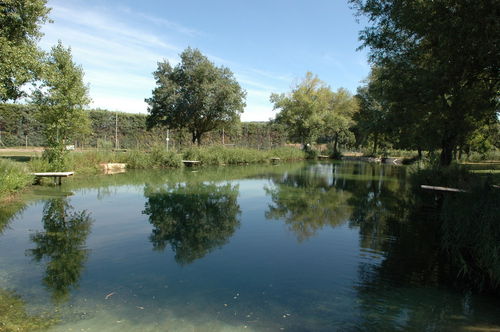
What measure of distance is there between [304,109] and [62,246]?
3470 centimetres

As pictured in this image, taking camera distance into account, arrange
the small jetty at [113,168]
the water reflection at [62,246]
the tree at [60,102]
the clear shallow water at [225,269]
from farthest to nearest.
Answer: the small jetty at [113,168] < the tree at [60,102] < the water reflection at [62,246] < the clear shallow water at [225,269]

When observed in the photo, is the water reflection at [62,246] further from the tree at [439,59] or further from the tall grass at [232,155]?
the tall grass at [232,155]

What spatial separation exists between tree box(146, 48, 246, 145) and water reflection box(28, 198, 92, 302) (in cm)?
1709

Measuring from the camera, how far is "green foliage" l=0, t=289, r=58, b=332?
12.1 feet

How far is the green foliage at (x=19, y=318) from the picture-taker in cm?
368

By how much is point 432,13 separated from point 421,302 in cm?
655

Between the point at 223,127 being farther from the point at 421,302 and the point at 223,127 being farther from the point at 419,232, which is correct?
the point at 421,302

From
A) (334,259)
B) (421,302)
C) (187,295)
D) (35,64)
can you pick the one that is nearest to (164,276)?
(187,295)

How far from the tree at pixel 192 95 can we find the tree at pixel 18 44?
1318 cm

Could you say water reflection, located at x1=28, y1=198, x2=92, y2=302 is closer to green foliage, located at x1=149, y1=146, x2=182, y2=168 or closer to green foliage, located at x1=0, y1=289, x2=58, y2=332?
green foliage, located at x1=0, y1=289, x2=58, y2=332

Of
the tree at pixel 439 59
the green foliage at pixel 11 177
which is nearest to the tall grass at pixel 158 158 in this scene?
the green foliage at pixel 11 177

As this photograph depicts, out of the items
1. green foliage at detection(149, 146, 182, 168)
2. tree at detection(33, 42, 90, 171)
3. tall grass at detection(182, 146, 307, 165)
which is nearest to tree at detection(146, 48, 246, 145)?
tall grass at detection(182, 146, 307, 165)

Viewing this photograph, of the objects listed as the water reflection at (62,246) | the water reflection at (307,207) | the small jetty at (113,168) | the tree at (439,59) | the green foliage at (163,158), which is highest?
the tree at (439,59)

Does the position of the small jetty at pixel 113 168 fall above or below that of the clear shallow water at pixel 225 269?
above
